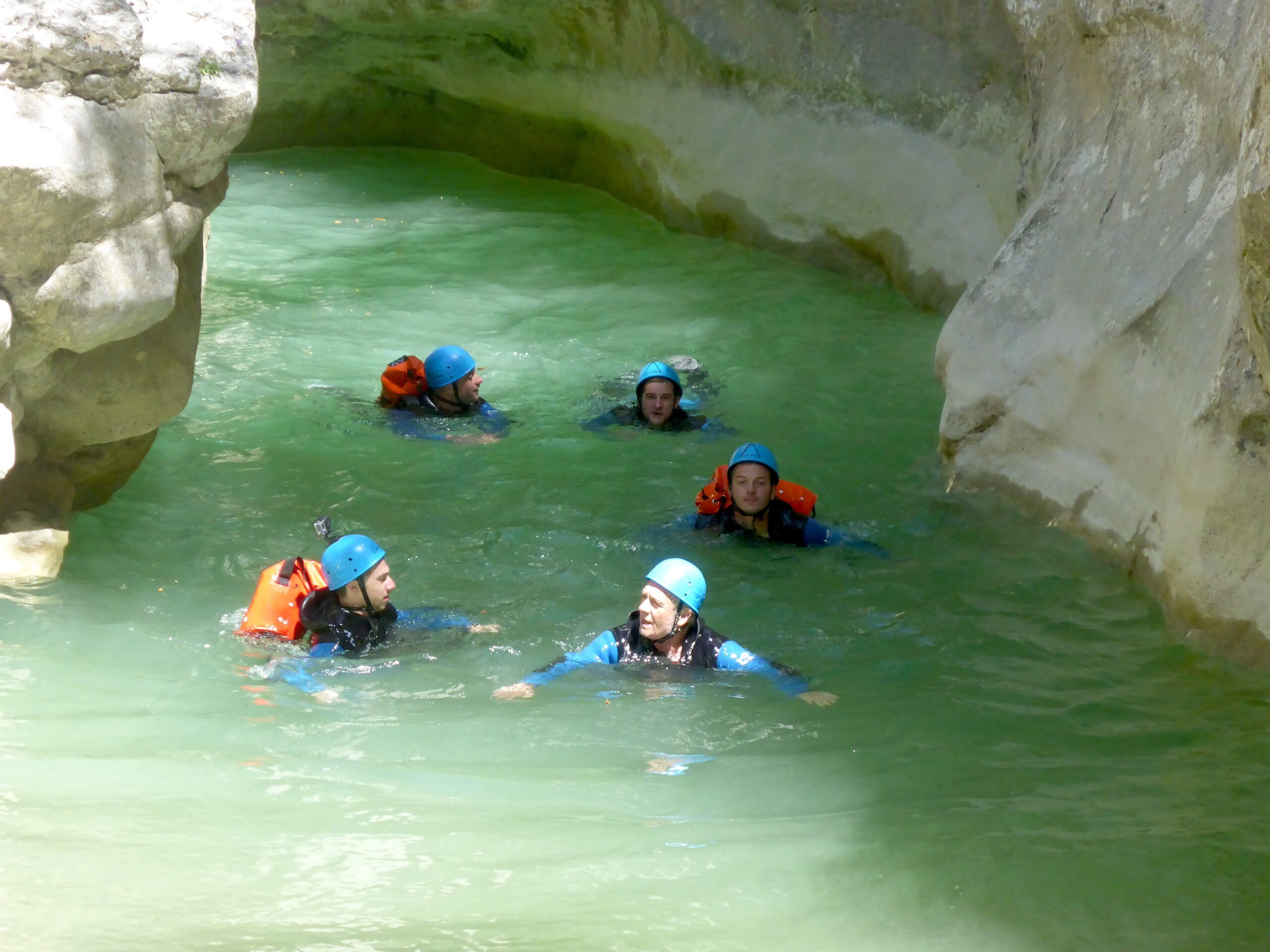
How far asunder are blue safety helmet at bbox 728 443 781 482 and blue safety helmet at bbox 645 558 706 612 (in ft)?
5.38

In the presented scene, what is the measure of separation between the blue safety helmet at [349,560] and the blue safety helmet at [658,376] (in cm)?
330

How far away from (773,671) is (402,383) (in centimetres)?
455

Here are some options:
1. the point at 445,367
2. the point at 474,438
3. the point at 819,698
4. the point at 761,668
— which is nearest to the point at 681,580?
the point at 761,668

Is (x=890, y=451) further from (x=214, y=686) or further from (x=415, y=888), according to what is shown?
(x=415, y=888)

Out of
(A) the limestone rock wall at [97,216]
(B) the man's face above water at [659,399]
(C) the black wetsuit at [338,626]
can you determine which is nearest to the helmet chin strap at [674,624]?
(C) the black wetsuit at [338,626]

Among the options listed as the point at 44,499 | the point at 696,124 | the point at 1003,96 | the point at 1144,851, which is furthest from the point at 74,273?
the point at 696,124

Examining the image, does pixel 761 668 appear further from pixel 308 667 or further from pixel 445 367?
pixel 445 367

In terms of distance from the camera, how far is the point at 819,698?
226 inches

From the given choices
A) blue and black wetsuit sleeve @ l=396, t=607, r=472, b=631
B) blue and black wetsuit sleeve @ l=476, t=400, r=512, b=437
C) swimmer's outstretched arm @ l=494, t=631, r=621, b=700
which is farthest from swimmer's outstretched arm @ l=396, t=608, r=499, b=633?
blue and black wetsuit sleeve @ l=476, t=400, r=512, b=437

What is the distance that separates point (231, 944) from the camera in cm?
375

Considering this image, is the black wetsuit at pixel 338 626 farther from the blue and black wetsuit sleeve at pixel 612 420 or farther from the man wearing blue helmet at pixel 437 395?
the blue and black wetsuit sleeve at pixel 612 420

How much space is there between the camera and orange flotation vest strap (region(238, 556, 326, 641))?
250 inches

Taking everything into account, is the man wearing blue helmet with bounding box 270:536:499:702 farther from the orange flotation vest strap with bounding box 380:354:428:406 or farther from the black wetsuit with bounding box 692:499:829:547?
the orange flotation vest strap with bounding box 380:354:428:406

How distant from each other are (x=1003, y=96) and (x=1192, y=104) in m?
4.66
